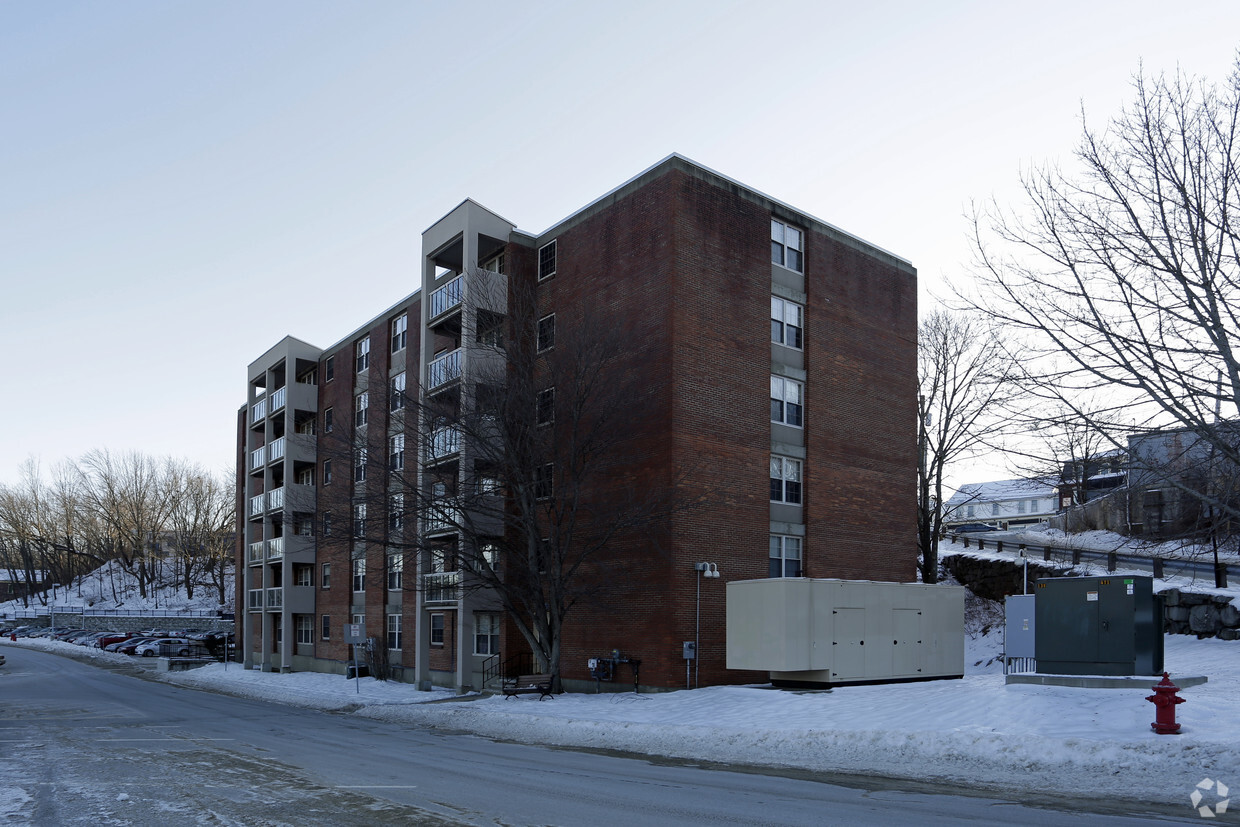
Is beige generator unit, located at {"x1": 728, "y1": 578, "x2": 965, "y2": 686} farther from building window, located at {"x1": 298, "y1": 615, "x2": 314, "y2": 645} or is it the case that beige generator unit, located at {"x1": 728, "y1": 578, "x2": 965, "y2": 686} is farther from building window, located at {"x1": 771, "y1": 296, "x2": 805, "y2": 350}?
building window, located at {"x1": 298, "y1": 615, "x2": 314, "y2": 645}

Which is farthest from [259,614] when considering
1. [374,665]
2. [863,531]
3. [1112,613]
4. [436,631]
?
[1112,613]

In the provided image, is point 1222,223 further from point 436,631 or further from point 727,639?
point 436,631

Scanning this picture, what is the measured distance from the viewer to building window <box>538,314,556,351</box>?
104 feet

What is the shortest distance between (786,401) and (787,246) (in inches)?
202

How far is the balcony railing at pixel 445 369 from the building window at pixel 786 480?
Result: 34.3ft

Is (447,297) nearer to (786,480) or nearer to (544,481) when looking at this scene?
(544,481)

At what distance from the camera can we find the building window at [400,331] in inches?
1625

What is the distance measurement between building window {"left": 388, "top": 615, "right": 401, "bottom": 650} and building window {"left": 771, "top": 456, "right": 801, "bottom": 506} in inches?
719

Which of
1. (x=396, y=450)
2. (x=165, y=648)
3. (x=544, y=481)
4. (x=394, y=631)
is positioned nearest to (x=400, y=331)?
(x=396, y=450)

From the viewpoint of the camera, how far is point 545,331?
32250 mm

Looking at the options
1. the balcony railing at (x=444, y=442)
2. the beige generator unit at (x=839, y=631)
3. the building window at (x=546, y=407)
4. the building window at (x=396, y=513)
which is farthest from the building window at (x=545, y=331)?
the beige generator unit at (x=839, y=631)

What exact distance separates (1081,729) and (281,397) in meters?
43.9

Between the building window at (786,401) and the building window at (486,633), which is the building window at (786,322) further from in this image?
the building window at (486,633)

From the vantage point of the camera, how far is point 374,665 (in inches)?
1565
